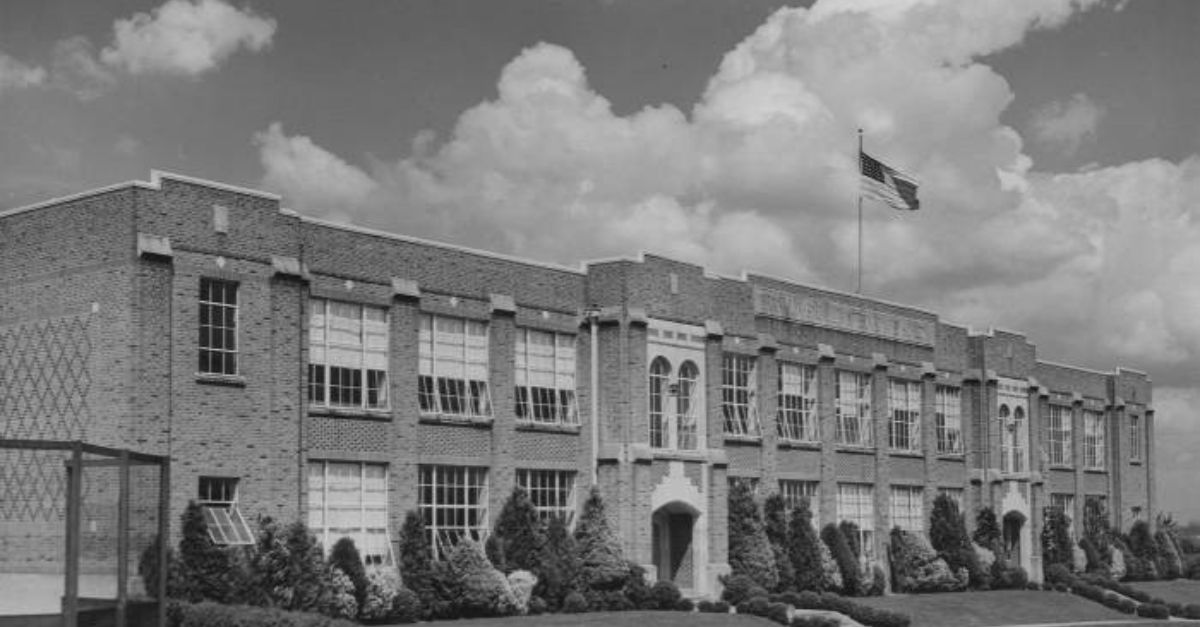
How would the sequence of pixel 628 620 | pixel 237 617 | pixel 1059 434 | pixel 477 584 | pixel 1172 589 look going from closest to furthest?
1. pixel 237 617
2. pixel 477 584
3. pixel 628 620
4. pixel 1172 589
5. pixel 1059 434

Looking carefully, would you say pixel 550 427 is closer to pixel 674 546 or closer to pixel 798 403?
pixel 674 546

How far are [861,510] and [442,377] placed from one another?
20.6 m

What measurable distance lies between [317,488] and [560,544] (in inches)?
291

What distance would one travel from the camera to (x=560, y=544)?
1709 inches

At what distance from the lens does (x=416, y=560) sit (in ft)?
130

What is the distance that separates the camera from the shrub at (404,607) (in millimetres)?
38250

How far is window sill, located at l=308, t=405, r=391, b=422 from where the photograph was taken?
38.5 m

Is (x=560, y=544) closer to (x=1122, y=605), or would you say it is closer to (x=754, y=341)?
(x=754, y=341)

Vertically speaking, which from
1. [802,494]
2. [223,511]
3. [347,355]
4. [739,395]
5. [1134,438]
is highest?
[347,355]

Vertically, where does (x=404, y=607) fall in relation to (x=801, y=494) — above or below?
below

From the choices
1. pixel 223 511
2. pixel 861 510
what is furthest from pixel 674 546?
pixel 223 511

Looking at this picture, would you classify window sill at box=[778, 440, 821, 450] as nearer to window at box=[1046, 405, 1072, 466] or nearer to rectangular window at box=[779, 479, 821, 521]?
rectangular window at box=[779, 479, 821, 521]

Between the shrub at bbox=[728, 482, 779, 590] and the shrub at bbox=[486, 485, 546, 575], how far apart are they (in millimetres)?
8498

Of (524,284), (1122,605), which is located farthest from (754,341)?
(1122,605)
